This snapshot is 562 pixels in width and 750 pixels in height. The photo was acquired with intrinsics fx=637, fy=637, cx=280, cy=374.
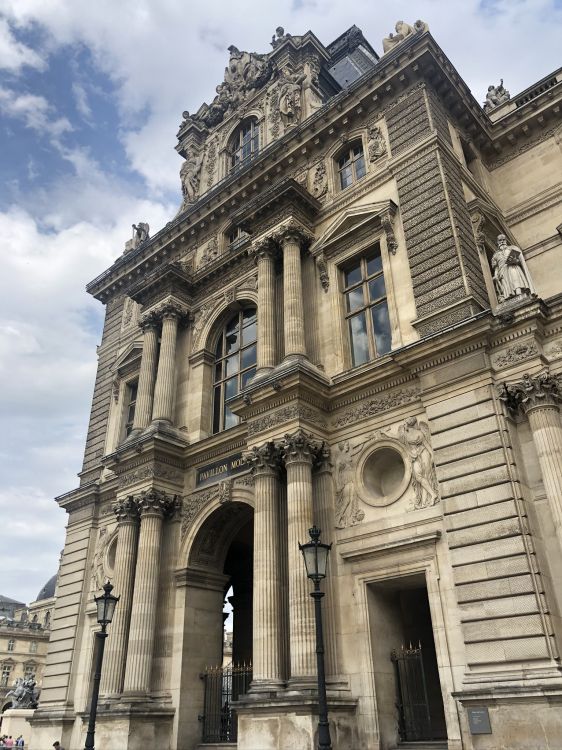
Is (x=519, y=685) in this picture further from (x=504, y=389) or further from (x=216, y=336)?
(x=216, y=336)

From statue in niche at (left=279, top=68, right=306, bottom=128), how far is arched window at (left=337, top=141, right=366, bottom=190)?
4404 millimetres

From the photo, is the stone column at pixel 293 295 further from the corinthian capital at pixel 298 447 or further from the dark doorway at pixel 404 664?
the dark doorway at pixel 404 664

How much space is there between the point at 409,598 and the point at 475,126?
16.0 meters

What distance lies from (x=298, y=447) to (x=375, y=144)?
10842mm

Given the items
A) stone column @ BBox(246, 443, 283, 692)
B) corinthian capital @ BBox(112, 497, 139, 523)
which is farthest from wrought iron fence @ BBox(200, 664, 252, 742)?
corinthian capital @ BBox(112, 497, 139, 523)

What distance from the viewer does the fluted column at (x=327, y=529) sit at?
15.0 m

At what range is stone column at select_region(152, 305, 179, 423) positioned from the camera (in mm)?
22344

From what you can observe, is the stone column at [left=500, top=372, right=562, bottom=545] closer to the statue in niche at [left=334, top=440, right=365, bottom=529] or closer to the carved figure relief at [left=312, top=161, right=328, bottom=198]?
the statue in niche at [left=334, top=440, right=365, bottom=529]

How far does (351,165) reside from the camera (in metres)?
22.0

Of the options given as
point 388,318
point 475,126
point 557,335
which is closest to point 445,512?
point 557,335

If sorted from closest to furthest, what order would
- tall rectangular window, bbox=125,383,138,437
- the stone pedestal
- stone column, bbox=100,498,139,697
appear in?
stone column, bbox=100,498,139,697, tall rectangular window, bbox=125,383,138,437, the stone pedestal

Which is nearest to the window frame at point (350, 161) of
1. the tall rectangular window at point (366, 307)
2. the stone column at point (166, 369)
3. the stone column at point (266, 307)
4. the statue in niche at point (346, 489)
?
the tall rectangular window at point (366, 307)

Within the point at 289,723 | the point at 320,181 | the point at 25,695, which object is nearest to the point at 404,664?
the point at 289,723

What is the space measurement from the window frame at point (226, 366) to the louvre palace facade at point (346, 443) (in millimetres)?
106
